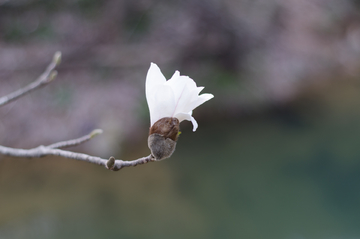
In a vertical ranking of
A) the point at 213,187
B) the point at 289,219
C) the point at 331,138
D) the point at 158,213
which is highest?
the point at 331,138

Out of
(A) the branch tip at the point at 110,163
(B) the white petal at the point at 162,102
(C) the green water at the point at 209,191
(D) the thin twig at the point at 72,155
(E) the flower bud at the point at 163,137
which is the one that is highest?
(B) the white petal at the point at 162,102

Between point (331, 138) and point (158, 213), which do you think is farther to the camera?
point (331, 138)

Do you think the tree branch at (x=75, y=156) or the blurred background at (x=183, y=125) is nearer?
the tree branch at (x=75, y=156)

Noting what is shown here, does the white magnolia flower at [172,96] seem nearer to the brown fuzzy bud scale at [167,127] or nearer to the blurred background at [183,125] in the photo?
the brown fuzzy bud scale at [167,127]

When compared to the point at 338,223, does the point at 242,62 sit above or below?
above

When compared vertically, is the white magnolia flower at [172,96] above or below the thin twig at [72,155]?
above

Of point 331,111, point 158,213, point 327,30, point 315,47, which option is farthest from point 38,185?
point 327,30

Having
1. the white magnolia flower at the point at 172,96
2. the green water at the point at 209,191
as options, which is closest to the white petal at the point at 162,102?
the white magnolia flower at the point at 172,96

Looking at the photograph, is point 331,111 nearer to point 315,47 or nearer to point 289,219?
point 315,47

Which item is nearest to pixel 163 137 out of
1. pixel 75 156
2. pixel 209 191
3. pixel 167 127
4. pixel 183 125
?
pixel 167 127
